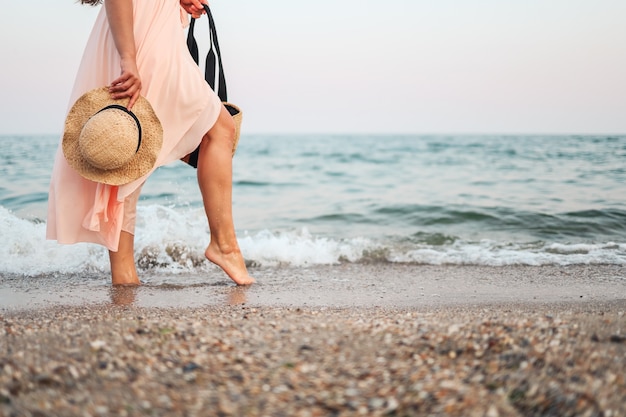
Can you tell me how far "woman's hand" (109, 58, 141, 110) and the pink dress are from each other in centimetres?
9

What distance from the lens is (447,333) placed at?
2062mm

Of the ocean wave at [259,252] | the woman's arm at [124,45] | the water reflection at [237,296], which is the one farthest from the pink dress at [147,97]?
the ocean wave at [259,252]

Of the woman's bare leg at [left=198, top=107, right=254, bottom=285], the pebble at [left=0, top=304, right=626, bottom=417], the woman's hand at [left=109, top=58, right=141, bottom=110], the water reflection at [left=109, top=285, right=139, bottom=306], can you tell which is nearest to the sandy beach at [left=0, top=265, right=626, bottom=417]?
the pebble at [left=0, top=304, right=626, bottom=417]

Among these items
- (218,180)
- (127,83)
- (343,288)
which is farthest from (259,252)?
(127,83)

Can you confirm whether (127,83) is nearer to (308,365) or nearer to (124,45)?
(124,45)

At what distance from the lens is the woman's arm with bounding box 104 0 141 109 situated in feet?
9.84

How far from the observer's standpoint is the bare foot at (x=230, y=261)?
3496 millimetres

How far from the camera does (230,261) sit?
357cm

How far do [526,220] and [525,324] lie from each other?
5.21 m

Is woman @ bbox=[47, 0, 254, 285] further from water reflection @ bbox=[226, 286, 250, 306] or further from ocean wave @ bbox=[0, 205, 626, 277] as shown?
ocean wave @ bbox=[0, 205, 626, 277]

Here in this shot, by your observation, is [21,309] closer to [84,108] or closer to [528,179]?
[84,108]

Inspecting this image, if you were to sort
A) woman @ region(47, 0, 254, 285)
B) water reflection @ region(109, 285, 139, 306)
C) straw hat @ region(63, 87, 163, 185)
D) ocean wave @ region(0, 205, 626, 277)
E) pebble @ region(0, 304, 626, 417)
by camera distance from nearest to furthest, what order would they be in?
pebble @ region(0, 304, 626, 417)
straw hat @ region(63, 87, 163, 185)
woman @ region(47, 0, 254, 285)
water reflection @ region(109, 285, 139, 306)
ocean wave @ region(0, 205, 626, 277)

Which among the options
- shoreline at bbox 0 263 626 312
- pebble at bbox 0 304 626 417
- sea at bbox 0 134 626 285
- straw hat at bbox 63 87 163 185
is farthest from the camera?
sea at bbox 0 134 626 285

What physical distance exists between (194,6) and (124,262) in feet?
5.11
